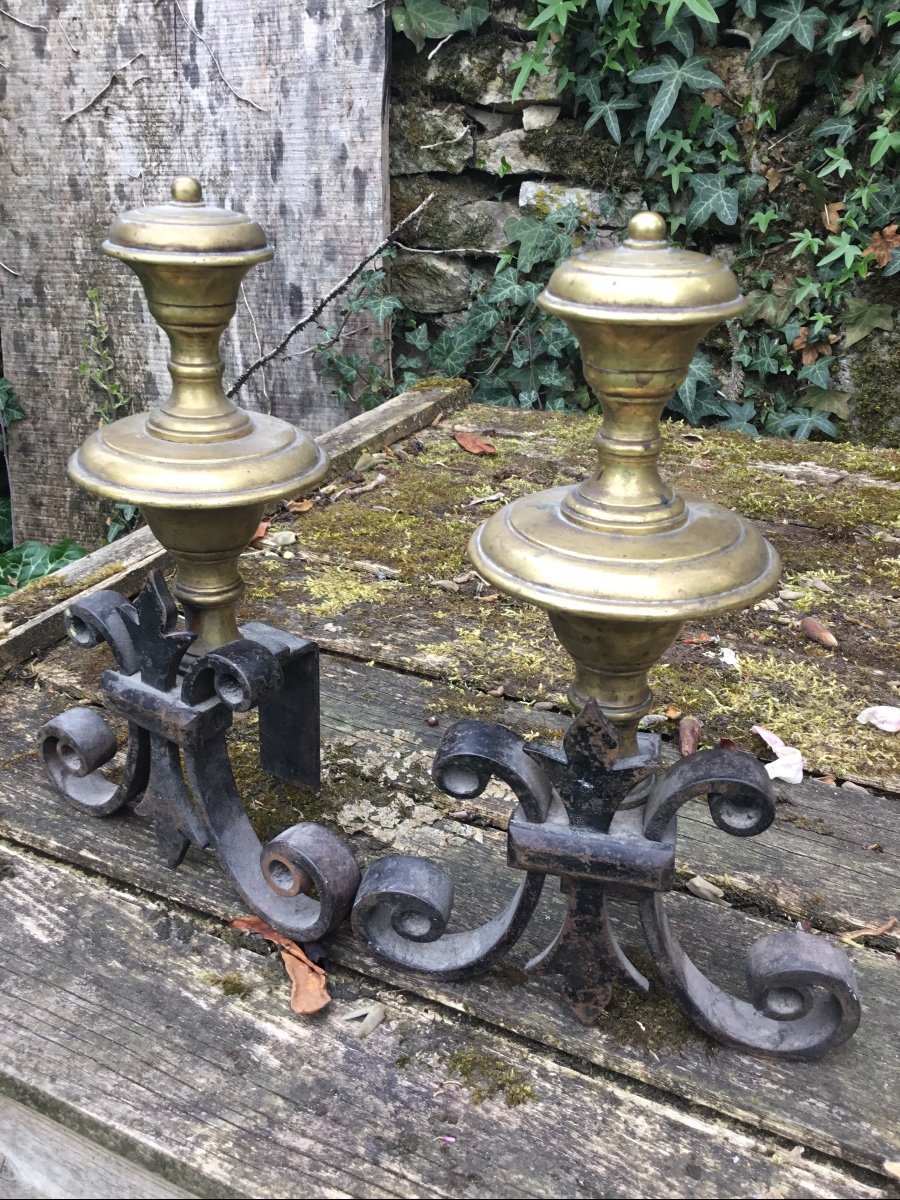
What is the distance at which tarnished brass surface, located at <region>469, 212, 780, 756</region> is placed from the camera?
1.04 m

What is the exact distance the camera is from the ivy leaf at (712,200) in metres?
4.14

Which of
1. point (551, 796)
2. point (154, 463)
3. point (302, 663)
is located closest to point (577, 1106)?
point (551, 796)

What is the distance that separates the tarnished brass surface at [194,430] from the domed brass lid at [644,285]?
482 millimetres

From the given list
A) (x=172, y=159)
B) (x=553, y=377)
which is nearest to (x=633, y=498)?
Answer: (x=553, y=377)

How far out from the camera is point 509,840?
1252mm

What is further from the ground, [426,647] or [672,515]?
[672,515]

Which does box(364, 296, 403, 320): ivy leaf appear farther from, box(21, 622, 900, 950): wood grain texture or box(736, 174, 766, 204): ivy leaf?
box(21, 622, 900, 950): wood grain texture

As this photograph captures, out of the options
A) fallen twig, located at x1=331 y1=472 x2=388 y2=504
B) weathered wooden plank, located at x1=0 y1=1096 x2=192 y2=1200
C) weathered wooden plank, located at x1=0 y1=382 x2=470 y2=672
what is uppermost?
weathered wooden plank, located at x1=0 y1=382 x2=470 y2=672

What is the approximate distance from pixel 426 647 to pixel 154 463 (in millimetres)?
1002

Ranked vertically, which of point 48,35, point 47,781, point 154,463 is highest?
point 48,35

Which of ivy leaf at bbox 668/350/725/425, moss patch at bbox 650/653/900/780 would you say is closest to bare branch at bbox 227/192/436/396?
ivy leaf at bbox 668/350/725/425

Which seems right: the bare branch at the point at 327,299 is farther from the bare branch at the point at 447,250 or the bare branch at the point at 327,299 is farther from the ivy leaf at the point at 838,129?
the ivy leaf at the point at 838,129

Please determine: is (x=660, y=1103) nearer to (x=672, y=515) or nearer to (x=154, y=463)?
(x=672, y=515)

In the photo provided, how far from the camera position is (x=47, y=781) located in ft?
5.84
